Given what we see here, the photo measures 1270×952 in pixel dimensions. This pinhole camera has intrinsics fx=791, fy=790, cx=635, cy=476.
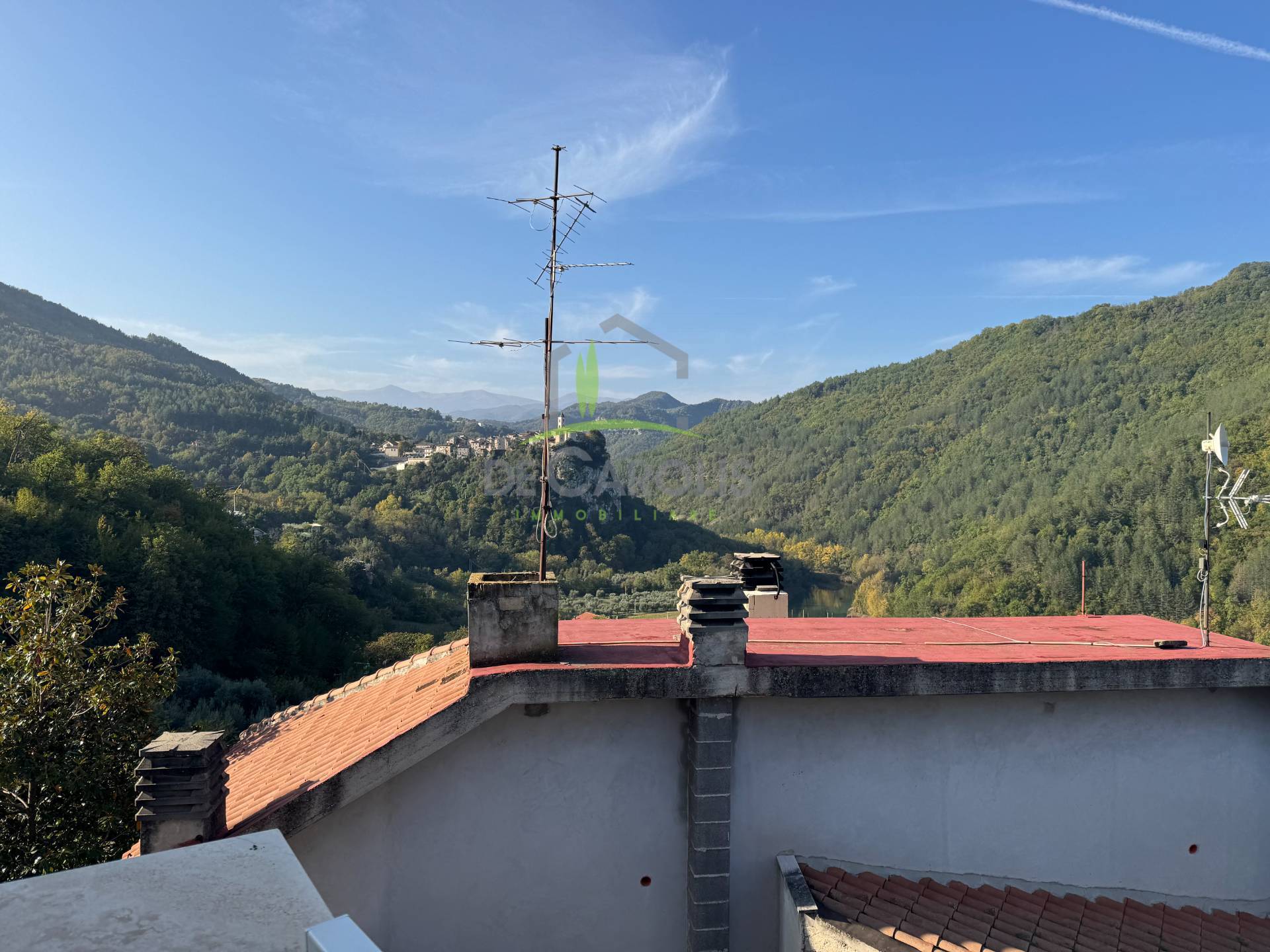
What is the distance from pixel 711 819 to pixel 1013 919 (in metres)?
2.72

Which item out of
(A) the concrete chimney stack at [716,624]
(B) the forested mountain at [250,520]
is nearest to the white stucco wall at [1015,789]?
(A) the concrete chimney stack at [716,624]

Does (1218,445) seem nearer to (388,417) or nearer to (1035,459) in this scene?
(1035,459)

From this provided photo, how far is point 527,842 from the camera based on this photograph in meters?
7.04

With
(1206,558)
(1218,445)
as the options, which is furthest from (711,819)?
(1218,445)

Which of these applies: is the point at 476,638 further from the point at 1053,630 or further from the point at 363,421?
the point at 363,421

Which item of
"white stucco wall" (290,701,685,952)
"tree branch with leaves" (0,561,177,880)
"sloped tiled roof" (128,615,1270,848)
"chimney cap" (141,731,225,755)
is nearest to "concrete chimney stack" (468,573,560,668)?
"sloped tiled roof" (128,615,1270,848)

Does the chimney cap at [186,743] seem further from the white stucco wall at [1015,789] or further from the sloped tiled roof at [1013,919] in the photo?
the sloped tiled roof at [1013,919]

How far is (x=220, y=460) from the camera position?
297 ft

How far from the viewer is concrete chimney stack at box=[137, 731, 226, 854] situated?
5.85 metres

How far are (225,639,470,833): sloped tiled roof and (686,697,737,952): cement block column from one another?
2163mm

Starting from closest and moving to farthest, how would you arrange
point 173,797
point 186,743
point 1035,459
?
point 173,797
point 186,743
point 1035,459

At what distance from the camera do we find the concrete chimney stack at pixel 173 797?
230 inches

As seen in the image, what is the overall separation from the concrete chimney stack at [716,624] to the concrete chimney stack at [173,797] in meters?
3.94

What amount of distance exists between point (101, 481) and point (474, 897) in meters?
47.8
